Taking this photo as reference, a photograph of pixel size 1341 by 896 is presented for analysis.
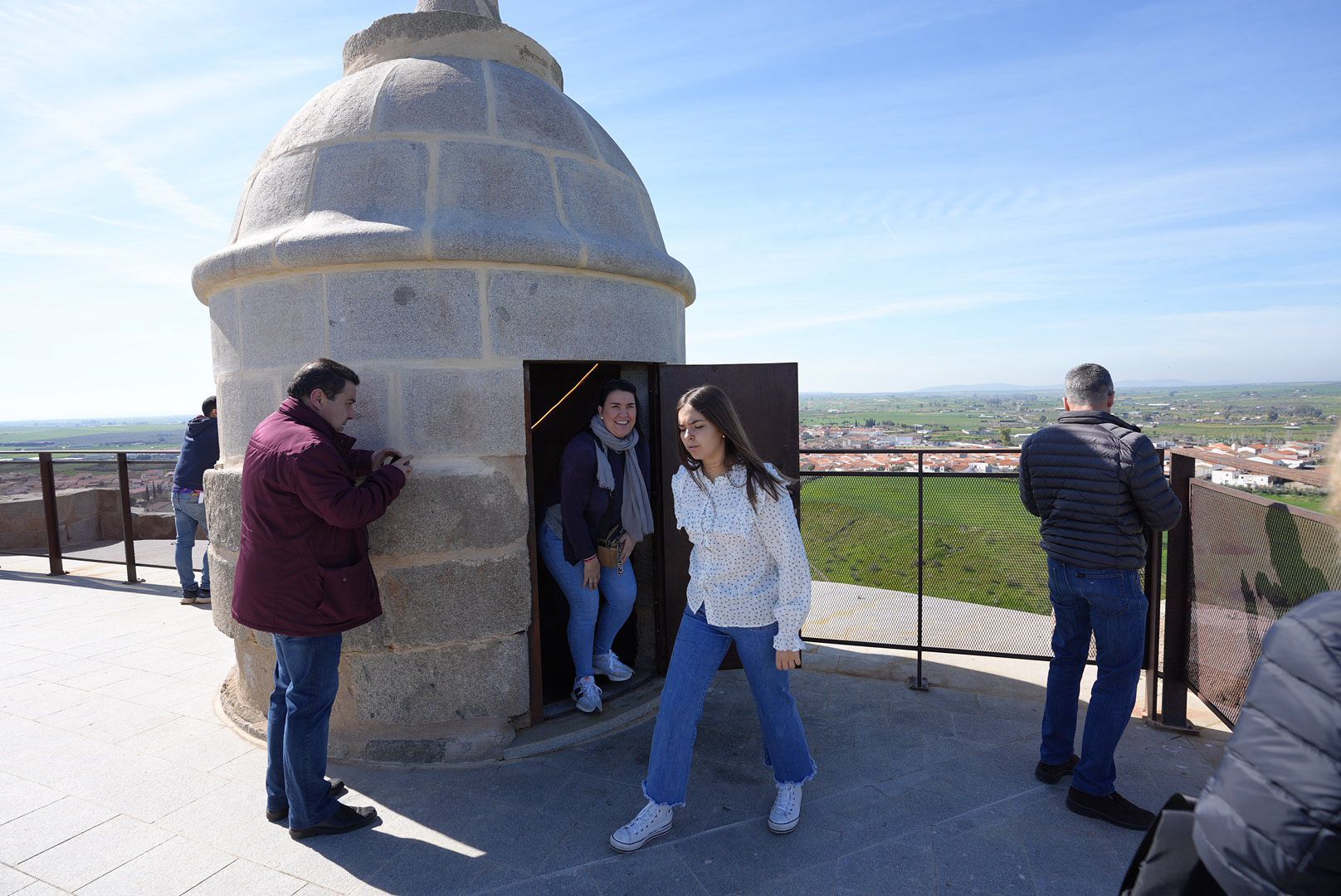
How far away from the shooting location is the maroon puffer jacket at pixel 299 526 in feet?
9.21

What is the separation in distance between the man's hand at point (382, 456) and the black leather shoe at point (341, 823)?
148 centimetres

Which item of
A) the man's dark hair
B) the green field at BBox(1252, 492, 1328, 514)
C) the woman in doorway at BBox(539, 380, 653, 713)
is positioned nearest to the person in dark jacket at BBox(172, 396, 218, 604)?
the woman in doorway at BBox(539, 380, 653, 713)

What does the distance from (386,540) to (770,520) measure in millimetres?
1953

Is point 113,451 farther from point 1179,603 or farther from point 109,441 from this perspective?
point 1179,603

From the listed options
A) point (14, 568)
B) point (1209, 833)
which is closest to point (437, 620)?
point (1209, 833)

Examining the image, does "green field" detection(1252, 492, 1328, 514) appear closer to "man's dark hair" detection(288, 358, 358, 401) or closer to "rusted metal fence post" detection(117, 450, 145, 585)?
"man's dark hair" detection(288, 358, 358, 401)

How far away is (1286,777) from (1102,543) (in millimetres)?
2108

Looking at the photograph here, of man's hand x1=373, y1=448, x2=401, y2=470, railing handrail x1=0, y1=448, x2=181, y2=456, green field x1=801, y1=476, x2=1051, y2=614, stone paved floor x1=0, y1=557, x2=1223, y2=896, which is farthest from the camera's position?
railing handrail x1=0, y1=448, x2=181, y2=456

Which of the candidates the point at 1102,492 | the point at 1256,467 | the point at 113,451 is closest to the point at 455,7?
the point at 1102,492

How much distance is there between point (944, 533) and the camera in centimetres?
487

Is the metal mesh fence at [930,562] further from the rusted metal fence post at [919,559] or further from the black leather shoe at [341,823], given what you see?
the black leather shoe at [341,823]

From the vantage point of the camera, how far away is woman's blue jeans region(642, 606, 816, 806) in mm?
2896

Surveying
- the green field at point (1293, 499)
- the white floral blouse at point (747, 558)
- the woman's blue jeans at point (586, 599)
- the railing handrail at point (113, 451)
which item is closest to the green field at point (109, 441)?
the railing handrail at point (113, 451)

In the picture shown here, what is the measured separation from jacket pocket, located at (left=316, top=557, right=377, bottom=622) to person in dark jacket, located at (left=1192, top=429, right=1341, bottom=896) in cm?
281
